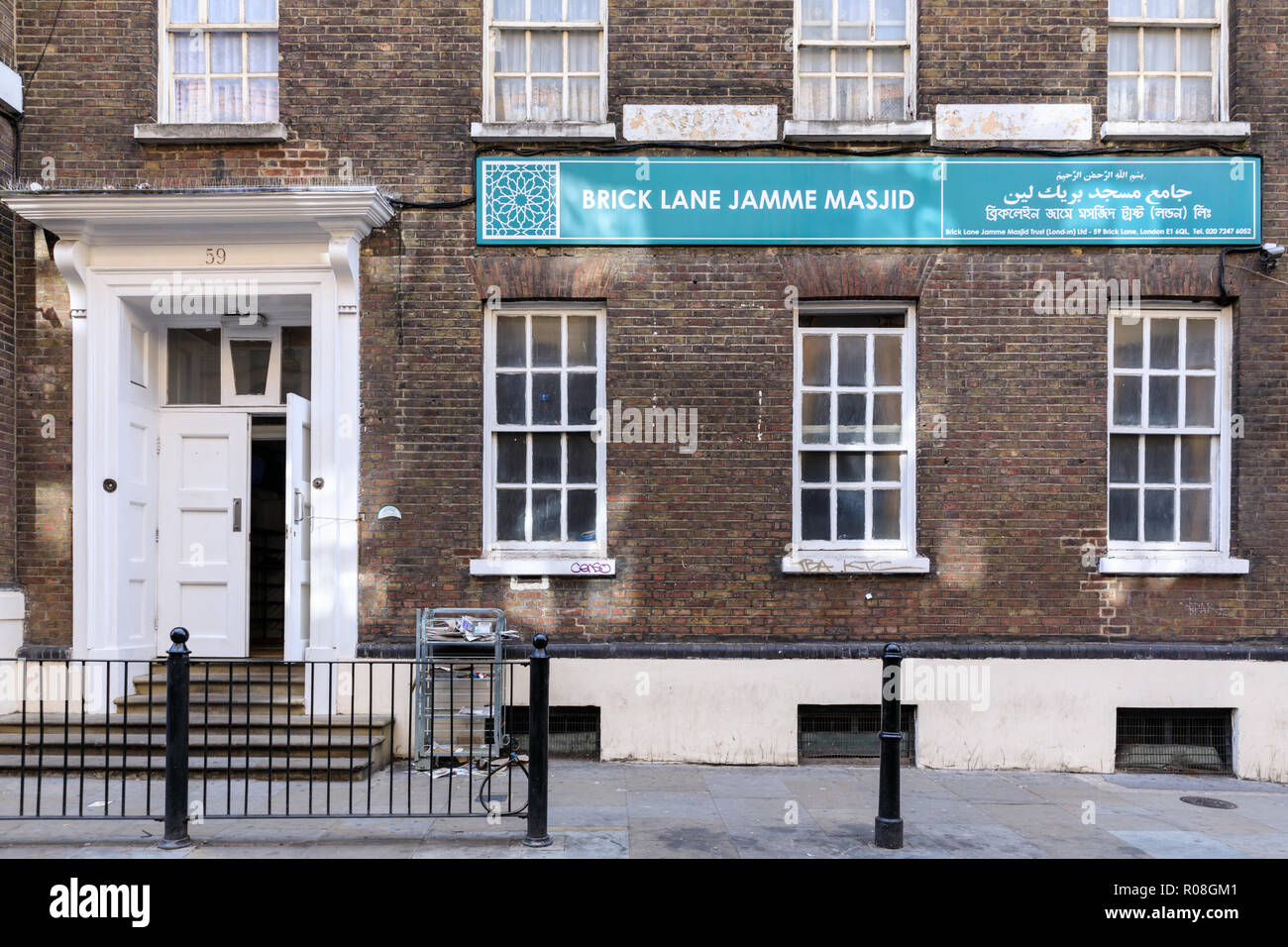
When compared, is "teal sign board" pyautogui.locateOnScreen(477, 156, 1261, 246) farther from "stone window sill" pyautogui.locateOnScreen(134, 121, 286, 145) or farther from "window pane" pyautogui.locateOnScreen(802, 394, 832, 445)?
"stone window sill" pyautogui.locateOnScreen(134, 121, 286, 145)

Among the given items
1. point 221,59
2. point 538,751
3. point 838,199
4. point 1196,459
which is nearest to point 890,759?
point 538,751

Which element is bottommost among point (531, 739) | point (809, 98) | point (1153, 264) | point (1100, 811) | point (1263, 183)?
point (1100, 811)

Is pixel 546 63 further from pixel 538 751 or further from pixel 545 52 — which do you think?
pixel 538 751

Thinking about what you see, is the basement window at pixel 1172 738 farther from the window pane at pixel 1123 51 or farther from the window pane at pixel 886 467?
the window pane at pixel 1123 51

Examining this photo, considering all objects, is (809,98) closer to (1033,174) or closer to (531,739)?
(1033,174)

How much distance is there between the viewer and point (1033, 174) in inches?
347

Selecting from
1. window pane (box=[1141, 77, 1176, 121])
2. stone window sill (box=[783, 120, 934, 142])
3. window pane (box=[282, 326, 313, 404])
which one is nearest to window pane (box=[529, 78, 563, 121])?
stone window sill (box=[783, 120, 934, 142])

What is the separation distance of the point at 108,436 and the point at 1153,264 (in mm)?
8946

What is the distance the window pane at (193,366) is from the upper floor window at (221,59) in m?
1.92

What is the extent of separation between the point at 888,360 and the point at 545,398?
3015mm

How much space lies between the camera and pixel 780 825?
6.91m

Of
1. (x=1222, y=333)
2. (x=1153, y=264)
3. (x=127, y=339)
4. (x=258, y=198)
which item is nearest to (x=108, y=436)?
(x=127, y=339)

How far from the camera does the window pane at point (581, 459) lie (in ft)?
29.7

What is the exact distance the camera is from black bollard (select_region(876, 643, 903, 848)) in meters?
6.36
